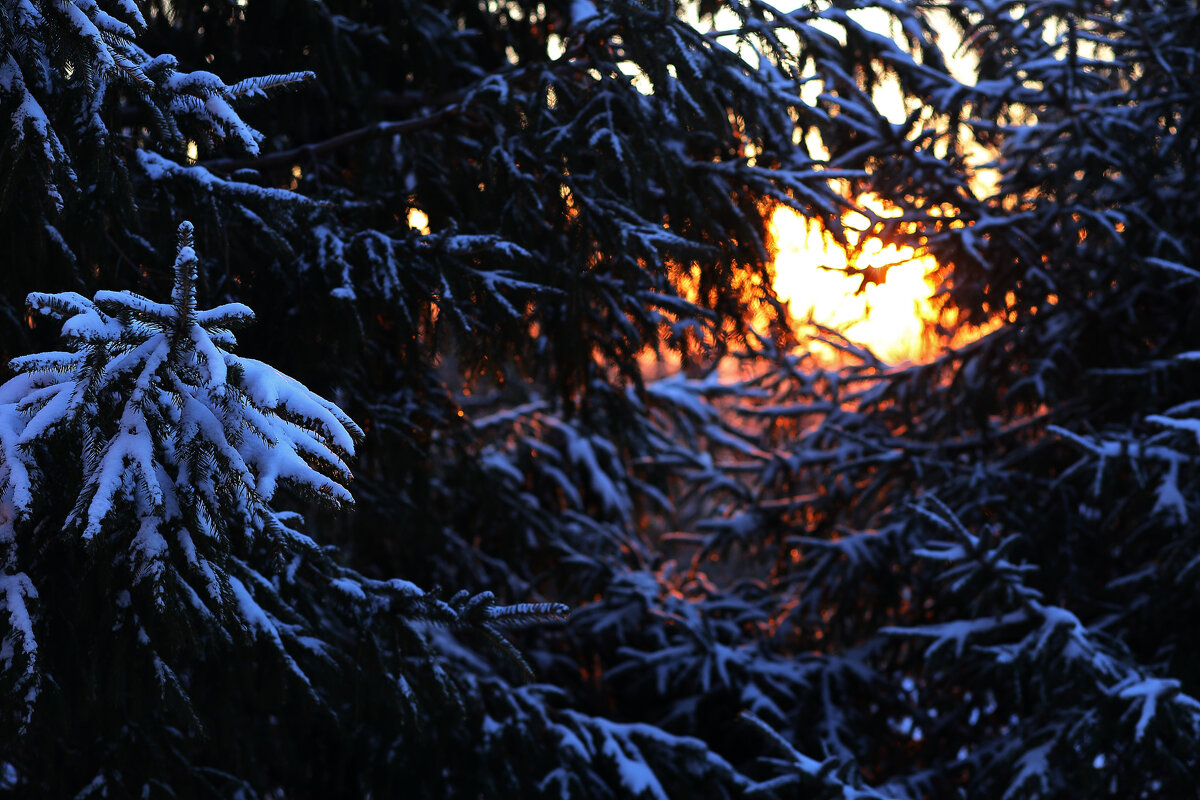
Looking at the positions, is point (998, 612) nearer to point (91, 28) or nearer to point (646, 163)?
point (646, 163)

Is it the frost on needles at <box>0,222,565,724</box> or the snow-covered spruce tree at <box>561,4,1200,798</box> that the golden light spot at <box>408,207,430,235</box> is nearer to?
the frost on needles at <box>0,222,565,724</box>

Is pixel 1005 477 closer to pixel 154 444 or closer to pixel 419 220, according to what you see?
pixel 419 220

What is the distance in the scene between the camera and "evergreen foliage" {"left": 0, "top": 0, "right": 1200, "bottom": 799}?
6.89 feet

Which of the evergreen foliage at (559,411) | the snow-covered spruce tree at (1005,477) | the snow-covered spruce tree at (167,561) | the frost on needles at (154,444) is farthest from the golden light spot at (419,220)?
the snow-covered spruce tree at (1005,477)

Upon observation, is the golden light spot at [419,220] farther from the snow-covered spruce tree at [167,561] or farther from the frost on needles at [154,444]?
the frost on needles at [154,444]

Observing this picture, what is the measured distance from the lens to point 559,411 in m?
6.77

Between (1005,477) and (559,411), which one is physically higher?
(559,411)

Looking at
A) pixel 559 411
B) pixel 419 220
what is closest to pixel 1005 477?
pixel 559 411

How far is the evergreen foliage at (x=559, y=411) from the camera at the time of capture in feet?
6.89

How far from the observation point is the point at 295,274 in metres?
3.29

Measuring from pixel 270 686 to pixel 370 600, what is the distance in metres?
0.49

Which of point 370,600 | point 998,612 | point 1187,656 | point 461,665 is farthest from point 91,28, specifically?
point 1187,656

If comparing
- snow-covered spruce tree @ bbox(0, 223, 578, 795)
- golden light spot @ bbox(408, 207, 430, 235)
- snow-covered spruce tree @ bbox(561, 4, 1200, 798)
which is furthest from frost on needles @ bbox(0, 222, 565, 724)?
snow-covered spruce tree @ bbox(561, 4, 1200, 798)

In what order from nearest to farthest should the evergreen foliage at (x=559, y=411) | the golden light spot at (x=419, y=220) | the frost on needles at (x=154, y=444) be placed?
the frost on needles at (x=154, y=444)
the evergreen foliage at (x=559, y=411)
the golden light spot at (x=419, y=220)
